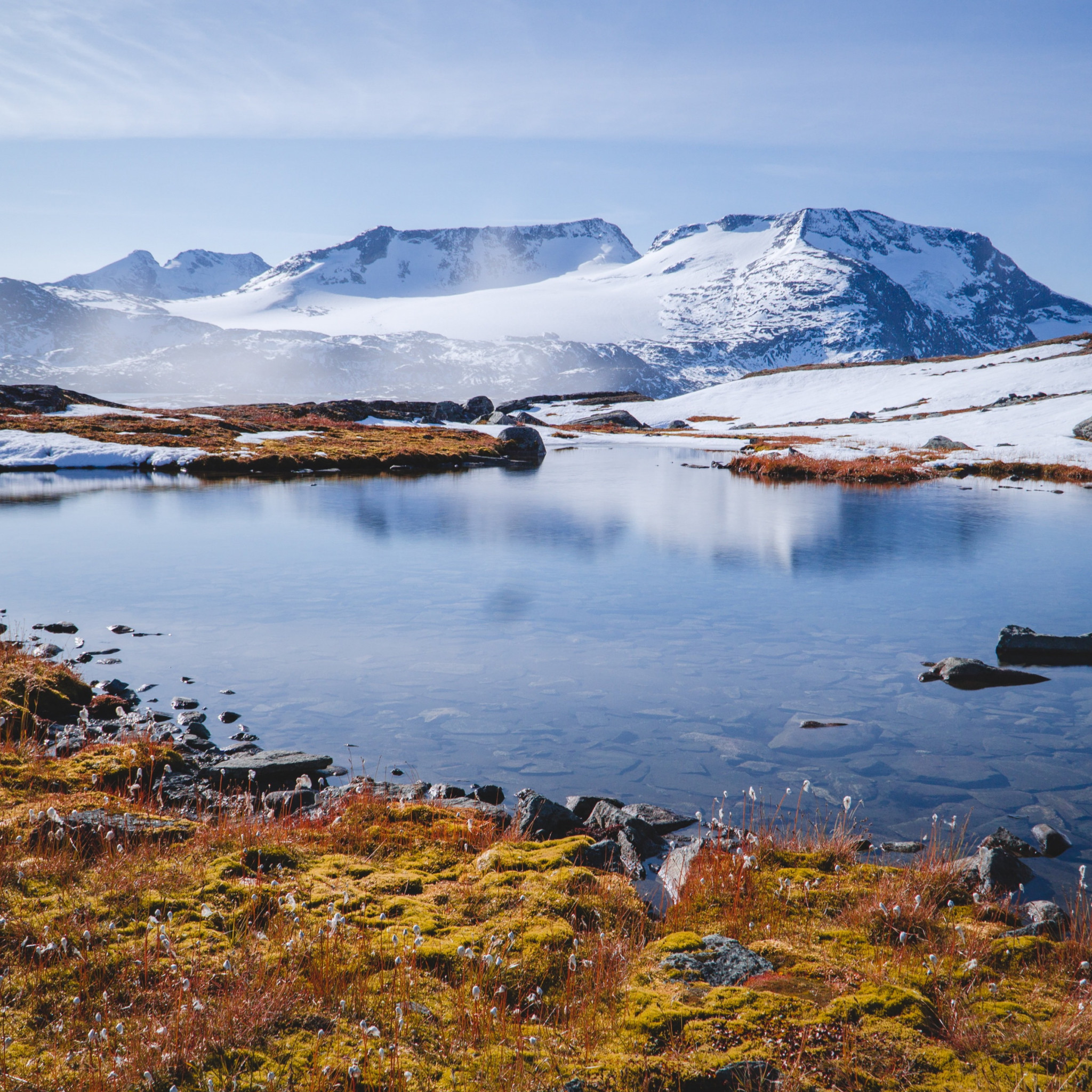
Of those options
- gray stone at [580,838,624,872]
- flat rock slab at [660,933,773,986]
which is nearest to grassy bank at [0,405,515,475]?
gray stone at [580,838,624,872]

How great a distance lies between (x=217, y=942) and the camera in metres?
4.66

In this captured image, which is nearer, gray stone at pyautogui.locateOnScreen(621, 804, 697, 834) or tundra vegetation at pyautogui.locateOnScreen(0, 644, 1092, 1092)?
tundra vegetation at pyautogui.locateOnScreen(0, 644, 1092, 1092)

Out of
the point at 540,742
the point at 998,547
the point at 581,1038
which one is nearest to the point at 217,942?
the point at 581,1038

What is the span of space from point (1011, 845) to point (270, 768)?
801 centimetres

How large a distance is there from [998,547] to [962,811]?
1825 centimetres

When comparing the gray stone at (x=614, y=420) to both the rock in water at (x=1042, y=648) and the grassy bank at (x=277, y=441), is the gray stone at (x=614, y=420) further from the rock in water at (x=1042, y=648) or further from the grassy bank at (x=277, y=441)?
the rock in water at (x=1042, y=648)

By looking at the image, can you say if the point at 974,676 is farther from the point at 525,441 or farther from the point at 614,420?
the point at 614,420

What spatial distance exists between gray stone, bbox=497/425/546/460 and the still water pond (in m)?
32.5

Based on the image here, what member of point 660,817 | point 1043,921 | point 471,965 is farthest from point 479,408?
point 471,965

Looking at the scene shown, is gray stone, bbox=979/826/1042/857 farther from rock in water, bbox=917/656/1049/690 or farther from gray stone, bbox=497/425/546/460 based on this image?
gray stone, bbox=497/425/546/460

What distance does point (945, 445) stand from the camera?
5422 centimetres

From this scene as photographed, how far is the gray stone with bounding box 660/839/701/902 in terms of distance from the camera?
21.4ft

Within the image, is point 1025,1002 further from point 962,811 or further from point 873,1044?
point 962,811

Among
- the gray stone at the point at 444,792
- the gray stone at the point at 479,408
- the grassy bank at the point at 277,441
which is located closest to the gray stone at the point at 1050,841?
the gray stone at the point at 444,792
